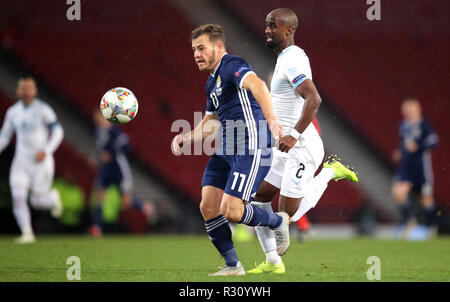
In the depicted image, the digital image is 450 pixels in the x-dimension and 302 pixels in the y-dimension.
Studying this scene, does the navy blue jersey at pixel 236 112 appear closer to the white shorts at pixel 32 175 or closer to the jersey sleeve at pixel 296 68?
the jersey sleeve at pixel 296 68

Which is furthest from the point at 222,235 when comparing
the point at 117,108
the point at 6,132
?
the point at 6,132

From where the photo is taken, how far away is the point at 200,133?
239 inches

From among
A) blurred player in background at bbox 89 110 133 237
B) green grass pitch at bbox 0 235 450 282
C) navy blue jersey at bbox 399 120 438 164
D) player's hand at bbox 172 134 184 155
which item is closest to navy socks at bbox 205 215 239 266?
green grass pitch at bbox 0 235 450 282

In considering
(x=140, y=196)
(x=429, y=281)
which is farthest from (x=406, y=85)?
(x=429, y=281)

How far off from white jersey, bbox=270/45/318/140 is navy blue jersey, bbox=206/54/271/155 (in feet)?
2.00

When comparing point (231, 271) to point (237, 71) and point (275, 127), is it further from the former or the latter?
point (237, 71)

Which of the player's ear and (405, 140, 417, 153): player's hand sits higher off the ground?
the player's ear

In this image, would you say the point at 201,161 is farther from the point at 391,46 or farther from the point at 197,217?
the point at 391,46

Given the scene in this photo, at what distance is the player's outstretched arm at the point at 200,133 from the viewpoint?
5.95 meters

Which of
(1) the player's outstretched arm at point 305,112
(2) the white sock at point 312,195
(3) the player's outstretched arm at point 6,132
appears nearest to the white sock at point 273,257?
(2) the white sock at point 312,195

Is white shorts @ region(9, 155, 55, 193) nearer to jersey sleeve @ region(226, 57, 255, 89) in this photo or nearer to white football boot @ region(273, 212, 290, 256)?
white football boot @ region(273, 212, 290, 256)

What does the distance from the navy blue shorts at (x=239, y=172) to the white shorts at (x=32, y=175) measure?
5899 millimetres

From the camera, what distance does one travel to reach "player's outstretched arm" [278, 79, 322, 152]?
5379 mm

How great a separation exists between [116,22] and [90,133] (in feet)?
8.66
